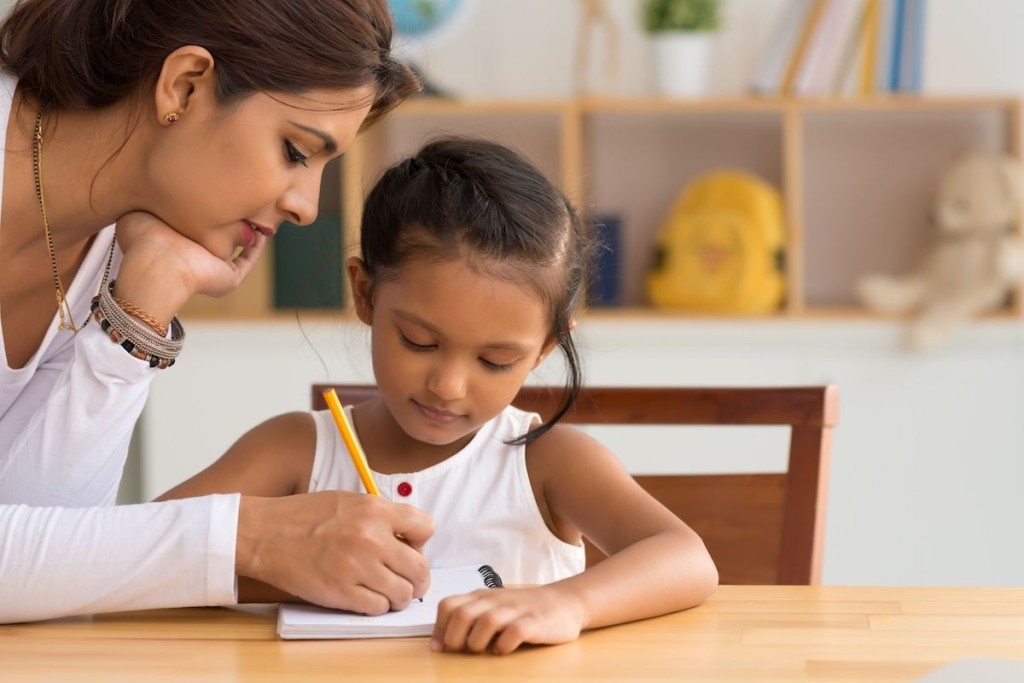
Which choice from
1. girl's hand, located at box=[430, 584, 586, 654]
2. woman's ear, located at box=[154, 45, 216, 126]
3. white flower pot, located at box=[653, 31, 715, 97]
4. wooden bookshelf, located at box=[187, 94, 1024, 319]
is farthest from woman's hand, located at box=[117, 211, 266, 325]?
white flower pot, located at box=[653, 31, 715, 97]

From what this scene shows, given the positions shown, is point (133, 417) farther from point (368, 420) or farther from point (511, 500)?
point (511, 500)

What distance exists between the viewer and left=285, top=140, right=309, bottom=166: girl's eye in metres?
1.19

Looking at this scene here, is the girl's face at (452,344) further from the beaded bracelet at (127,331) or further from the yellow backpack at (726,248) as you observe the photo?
the yellow backpack at (726,248)

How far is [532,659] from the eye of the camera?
2.71ft

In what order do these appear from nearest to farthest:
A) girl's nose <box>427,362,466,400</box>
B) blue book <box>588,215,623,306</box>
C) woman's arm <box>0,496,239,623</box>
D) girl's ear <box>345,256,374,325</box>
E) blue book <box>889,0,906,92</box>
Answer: woman's arm <box>0,496,239,623</box>, girl's nose <box>427,362,466,400</box>, girl's ear <box>345,256,374,325</box>, blue book <box>889,0,906,92</box>, blue book <box>588,215,623,306</box>

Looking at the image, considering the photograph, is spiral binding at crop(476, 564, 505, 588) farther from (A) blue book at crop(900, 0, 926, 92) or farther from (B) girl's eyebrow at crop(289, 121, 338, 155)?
(A) blue book at crop(900, 0, 926, 92)

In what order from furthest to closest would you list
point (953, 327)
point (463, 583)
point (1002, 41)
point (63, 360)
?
point (1002, 41) < point (953, 327) < point (63, 360) < point (463, 583)

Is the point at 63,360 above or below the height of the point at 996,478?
above

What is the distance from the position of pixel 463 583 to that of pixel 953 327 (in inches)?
84.5

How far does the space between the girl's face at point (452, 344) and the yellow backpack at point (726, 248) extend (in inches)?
72.1

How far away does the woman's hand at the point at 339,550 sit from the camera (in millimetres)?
917

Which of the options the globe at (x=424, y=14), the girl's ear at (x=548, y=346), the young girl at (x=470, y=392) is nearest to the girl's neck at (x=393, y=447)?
the young girl at (x=470, y=392)

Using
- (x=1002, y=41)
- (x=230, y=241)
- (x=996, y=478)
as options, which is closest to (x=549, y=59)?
(x=1002, y=41)

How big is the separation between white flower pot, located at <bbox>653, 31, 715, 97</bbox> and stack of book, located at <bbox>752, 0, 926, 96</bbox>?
0.44 ft
